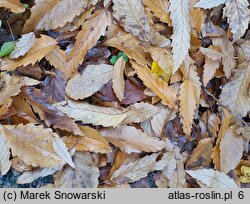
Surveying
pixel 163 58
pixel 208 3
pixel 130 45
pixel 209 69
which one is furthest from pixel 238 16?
pixel 130 45

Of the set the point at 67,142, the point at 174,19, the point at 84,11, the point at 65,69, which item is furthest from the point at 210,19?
the point at 67,142

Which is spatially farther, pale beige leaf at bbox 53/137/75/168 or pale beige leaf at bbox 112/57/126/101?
pale beige leaf at bbox 112/57/126/101

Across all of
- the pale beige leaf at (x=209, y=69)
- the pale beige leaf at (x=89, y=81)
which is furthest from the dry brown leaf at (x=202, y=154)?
the pale beige leaf at (x=89, y=81)

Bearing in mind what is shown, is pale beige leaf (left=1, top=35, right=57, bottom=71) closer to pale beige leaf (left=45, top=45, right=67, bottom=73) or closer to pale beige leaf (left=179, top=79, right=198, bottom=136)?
pale beige leaf (left=45, top=45, right=67, bottom=73)

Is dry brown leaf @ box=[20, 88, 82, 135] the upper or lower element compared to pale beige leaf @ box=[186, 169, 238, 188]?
upper

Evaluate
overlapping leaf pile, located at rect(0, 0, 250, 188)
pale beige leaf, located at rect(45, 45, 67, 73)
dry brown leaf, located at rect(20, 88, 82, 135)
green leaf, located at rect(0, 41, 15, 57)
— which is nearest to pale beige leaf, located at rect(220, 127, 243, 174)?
Answer: overlapping leaf pile, located at rect(0, 0, 250, 188)

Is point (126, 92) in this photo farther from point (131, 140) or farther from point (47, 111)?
point (47, 111)

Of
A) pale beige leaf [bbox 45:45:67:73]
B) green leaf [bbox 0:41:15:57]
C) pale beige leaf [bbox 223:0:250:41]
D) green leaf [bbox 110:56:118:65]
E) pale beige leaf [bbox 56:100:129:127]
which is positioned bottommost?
pale beige leaf [bbox 56:100:129:127]

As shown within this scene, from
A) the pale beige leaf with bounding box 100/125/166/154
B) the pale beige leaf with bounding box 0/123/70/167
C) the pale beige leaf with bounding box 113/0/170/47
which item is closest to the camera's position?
the pale beige leaf with bounding box 0/123/70/167
